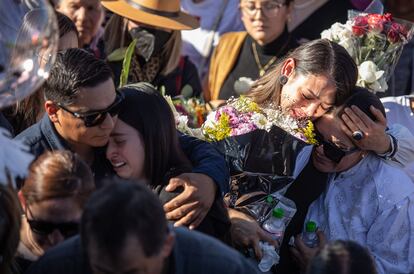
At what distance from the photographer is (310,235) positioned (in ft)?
12.9

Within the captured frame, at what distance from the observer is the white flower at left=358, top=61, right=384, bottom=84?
185 inches

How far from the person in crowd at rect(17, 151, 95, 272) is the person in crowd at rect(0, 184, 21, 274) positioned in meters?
0.11

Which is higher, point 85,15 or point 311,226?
point 85,15

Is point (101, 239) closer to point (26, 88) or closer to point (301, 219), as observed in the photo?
point (26, 88)

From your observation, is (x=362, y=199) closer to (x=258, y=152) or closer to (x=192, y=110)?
(x=258, y=152)

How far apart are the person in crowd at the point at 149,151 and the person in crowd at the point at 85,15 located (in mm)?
1976

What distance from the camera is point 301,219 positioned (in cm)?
399

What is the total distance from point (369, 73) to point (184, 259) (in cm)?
227

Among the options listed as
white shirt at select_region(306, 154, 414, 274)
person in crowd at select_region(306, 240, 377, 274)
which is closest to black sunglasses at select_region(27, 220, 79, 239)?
person in crowd at select_region(306, 240, 377, 274)

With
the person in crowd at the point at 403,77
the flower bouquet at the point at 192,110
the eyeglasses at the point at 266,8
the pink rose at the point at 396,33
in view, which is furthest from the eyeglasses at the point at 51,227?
the person in crowd at the point at 403,77

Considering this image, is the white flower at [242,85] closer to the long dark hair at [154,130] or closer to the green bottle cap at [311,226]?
the green bottle cap at [311,226]

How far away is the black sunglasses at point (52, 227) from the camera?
299 cm

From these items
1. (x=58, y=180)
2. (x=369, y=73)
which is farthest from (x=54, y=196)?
(x=369, y=73)

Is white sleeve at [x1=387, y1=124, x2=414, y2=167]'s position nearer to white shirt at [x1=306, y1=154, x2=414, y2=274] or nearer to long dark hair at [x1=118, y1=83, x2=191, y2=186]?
white shirt at [x1=306, y1=154, x2=414, y2=274]
